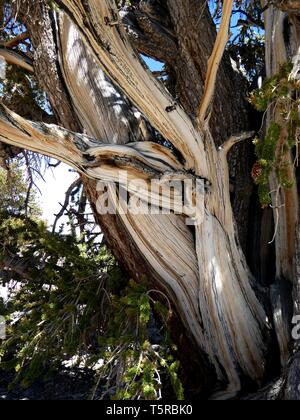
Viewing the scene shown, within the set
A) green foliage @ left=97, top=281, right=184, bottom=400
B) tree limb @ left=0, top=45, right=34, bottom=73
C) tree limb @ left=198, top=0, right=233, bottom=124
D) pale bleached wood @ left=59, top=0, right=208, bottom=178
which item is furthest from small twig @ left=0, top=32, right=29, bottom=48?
green foliage @ left=97, top=281, right=184, bottom=400

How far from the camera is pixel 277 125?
111 inches

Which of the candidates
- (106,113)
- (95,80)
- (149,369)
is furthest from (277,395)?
(95,80)

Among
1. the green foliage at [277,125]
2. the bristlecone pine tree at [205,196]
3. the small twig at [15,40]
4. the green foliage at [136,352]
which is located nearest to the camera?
the green foliage at [277,125]

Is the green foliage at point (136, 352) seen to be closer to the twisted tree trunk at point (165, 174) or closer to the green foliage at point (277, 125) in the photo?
the twisted tree trunk at point (165, 174)

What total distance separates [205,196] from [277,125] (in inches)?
29.4

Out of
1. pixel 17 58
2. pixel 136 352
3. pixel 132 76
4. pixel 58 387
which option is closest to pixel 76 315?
pixel 136 352

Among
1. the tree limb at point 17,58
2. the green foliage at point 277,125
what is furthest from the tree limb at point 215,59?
the tree limb at point 17,58

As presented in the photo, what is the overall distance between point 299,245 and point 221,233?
52cm

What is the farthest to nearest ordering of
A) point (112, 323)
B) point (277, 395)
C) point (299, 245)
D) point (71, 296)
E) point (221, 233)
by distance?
point (71, 296) → point (112, 323) → point (221, 233) → point (299, 245) → point (277, 395)

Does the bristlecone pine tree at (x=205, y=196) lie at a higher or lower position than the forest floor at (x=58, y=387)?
higher

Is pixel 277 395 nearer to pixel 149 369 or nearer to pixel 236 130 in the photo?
pixel 149 369

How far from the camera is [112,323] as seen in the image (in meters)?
3.65

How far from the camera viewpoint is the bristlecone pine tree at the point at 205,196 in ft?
10.3

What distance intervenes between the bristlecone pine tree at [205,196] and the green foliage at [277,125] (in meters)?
0.08
